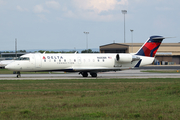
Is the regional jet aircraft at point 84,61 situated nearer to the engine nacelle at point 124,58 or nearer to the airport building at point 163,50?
the engine nacelle at point 124,58

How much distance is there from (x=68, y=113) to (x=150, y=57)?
3108 cm

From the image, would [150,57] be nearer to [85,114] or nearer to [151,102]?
[151,102]

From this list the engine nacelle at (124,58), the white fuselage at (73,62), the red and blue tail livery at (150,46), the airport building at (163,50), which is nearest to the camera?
the white fuselage at (73,62)

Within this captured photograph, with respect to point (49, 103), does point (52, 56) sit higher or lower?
higher

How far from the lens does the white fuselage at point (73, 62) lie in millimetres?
36594

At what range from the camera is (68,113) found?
12281mm

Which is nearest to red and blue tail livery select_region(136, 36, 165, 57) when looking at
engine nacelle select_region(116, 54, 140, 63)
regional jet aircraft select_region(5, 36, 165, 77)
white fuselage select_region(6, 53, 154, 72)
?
regional jet aircraft select_region(5, 36, 165, 77)

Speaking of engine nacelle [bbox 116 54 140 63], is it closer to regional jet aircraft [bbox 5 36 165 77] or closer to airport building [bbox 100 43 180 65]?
regional jet aircraft [bbox 5 36 165 77]

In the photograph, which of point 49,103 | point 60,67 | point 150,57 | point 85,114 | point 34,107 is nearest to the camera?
point 85,114

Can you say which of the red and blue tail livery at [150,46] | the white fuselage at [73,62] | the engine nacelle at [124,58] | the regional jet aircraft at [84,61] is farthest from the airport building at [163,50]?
the engine nacelle at [124,58]

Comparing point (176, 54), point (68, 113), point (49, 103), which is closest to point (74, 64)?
point (49, 103)

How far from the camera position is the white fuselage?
1441 inches

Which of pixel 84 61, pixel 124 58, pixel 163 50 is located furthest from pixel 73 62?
pixel 163 50

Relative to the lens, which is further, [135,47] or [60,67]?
[135,47]
